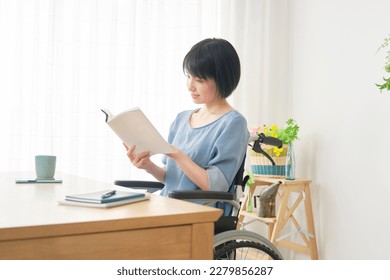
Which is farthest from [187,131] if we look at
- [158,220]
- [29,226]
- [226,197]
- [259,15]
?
[259,15]

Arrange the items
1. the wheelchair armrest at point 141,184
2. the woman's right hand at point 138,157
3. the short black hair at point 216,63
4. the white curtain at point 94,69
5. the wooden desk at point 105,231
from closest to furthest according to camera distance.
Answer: the wooden desk at point 105,231 → the woman's right hand at point 138,157 → the short black hair at point 216,63 → the wheelchair armrest at point 141,184 → the white curtain at point 94,69

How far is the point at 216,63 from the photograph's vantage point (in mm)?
1750

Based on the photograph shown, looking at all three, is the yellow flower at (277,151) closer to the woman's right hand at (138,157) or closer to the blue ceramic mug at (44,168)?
the woman's right hand at (138,157)

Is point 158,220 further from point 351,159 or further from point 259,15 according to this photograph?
point 259,15

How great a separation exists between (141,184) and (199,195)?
19.3 inches

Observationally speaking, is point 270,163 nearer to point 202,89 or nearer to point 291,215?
point 291,215

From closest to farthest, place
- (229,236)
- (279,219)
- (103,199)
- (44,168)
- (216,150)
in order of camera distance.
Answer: (103,199)
(229,236)
(44,168)
(216,150)
(279,219)

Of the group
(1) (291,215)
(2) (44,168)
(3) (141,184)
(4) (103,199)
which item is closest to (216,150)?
(3) (141,184)

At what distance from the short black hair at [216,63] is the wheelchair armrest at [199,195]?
1.60 feet

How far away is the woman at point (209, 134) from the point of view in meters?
1.63

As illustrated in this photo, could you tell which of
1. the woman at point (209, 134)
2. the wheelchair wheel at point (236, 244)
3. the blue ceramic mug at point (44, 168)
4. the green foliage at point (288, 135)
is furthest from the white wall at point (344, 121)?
the blue ceramic mug at point (44, 168)

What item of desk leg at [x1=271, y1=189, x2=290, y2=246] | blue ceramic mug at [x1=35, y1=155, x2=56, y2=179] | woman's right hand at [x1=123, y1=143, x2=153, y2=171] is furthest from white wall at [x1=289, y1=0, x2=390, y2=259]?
blue ceramic mug at [x1=35, y1=155, x2=56, y2=179]

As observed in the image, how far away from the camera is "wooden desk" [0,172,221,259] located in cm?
81
